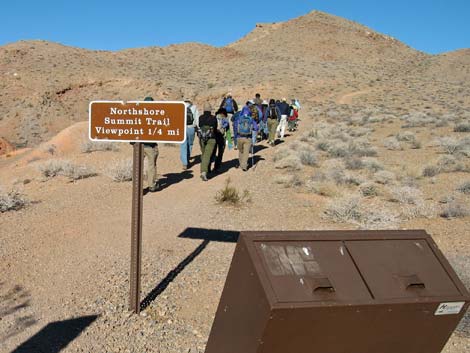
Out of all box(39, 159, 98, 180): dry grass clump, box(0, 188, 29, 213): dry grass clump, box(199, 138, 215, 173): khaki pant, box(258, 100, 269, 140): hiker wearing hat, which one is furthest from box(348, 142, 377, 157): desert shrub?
box(0, 188, 29, 213): dry grass clump

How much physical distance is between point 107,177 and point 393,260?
30.1 feet

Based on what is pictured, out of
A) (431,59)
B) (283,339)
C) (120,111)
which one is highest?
(431,59)

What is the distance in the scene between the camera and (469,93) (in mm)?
41844

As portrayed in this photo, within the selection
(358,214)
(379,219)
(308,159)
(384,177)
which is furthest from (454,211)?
(308,159)

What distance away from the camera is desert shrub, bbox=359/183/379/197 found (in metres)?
10.0

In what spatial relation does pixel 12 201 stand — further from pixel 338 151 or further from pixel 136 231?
pixel 338 151

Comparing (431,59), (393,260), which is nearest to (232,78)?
(431,59)

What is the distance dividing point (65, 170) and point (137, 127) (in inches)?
280

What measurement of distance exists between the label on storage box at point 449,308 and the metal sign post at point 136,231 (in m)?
2.96

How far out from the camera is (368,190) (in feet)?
33.0

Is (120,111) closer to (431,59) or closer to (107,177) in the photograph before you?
(107,177)

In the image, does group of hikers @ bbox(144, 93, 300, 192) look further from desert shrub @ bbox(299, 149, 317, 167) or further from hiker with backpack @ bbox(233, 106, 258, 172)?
desert shrub @ bbox(299, 149, 317, 167)

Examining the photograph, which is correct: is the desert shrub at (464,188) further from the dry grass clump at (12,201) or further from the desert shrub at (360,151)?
the dry grass clump at (12,201)

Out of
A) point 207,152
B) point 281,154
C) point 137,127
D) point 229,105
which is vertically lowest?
point 281,154
